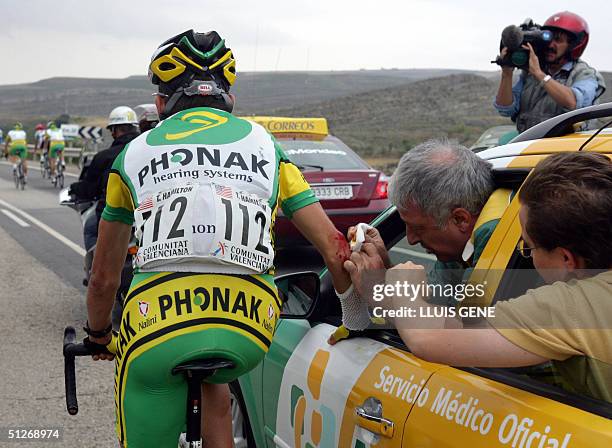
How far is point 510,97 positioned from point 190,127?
4110 mm

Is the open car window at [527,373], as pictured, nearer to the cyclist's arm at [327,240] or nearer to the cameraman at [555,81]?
the cyclist's arm at [327,240]

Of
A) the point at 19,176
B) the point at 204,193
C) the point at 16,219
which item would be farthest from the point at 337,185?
the point at 19,176

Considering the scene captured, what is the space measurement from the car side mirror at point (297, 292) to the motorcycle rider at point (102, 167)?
453cm

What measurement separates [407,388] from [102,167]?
5.94m

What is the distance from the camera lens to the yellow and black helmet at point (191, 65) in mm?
3039

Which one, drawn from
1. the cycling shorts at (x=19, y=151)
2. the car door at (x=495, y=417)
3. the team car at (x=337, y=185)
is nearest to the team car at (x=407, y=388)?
the car door at (x=495, y=417)

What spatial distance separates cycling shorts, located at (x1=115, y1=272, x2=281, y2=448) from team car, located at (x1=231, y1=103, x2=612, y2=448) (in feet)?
1.03

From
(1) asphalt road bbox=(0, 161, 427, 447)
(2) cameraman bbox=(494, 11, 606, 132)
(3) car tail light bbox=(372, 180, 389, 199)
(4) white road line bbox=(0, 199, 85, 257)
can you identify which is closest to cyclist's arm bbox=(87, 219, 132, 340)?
(1) asphalt road bbox=(0, 161, 427, 447)

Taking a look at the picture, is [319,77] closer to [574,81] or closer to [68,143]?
[68,143]

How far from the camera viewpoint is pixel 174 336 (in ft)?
8.93

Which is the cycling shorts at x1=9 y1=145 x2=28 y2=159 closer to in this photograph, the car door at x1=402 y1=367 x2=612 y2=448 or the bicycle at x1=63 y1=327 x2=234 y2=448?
the bicycle at x1=63 y1=327 x2=234 y2=448

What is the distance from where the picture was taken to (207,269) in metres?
2.76

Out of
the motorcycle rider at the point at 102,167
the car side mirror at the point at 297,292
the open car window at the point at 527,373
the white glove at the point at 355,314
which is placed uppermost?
the open car window at the point at 527,373

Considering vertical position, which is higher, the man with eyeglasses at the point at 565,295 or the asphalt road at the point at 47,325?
the man with eyeglasses at the point at 565,295
